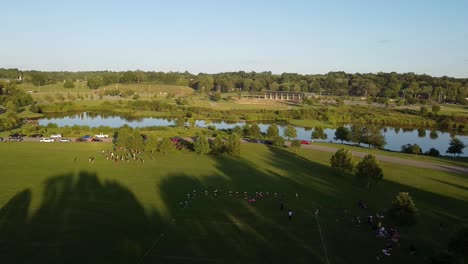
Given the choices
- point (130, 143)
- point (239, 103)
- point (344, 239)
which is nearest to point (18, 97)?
point (239, 103)

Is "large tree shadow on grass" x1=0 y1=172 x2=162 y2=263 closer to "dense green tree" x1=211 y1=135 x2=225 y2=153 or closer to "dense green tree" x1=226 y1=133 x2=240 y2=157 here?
"dense green tree" x1=211 y1=135 x2=225 y2=153

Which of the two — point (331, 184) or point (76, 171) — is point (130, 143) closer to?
point (76, 171)

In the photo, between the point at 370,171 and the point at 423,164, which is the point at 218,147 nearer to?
the point at 370,171

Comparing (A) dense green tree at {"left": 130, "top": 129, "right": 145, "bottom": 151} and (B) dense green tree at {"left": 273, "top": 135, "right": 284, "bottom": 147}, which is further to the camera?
(B) dense green tree at {"left": 273, "top": 135, "right": 284, "bottom": 147}

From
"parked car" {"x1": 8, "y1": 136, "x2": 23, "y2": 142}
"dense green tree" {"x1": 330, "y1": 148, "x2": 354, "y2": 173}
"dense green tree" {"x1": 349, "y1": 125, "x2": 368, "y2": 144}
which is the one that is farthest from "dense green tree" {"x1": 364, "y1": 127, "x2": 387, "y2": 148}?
"parked car" {"x1": 8, "y1": 136, "x2": 23, "y2": 142}

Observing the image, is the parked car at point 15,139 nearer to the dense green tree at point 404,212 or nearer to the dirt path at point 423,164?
the dirt path at point 423,164
